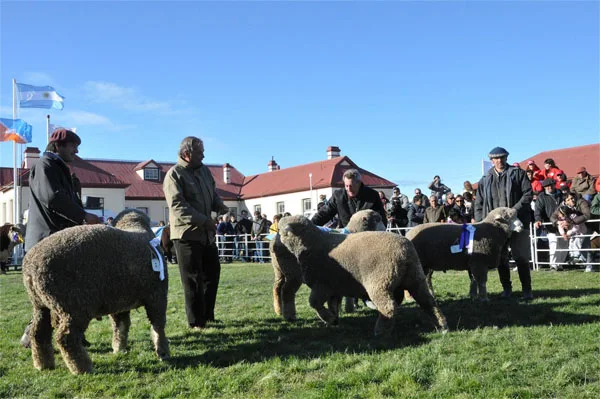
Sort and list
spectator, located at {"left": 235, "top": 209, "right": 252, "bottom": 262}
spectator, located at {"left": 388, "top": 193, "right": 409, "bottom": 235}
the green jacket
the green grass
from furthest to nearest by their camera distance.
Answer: spectator, located at {"left": 235, "top": 209, "right": 252, "bottom": 262} → spectator, located at {"left": 388, "top": 193, "right": 409, "bottom": 235} → the green jacket → the green grass

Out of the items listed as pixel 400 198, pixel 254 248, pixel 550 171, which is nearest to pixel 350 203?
pixel 550 171

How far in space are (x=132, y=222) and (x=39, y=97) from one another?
25290mm

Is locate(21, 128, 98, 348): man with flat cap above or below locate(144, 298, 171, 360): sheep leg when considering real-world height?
above

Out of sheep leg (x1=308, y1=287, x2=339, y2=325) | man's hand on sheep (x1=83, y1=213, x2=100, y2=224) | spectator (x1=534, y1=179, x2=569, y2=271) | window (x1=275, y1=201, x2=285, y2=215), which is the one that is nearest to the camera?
man's hand on sheep (x1=83, y1=213, x2=100, y2=224)

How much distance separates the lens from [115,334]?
561 centimetres

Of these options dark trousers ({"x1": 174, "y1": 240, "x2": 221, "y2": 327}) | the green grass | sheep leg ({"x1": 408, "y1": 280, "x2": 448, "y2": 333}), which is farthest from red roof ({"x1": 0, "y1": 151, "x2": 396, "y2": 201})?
sheep leg ({"x1": 408, "y1": 280, "x2": 448, "y2": 333})

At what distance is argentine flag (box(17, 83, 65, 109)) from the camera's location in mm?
27000

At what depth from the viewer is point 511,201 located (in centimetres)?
802

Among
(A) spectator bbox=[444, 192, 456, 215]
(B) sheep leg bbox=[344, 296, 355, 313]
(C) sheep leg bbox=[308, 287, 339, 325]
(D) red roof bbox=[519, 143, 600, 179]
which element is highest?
(D) red roof bbox=[519, 143, 600, 179]

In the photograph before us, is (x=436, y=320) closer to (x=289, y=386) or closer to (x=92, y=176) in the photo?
(x=289, y=386)

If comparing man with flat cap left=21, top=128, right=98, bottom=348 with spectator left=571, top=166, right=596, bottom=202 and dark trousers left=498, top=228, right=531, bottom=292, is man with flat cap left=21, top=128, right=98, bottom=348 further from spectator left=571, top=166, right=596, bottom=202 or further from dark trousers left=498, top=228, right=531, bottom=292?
spectator left=571, top=166, right=596, bottom=202

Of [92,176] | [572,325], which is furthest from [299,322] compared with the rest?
[92,176]

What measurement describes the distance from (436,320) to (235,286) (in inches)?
255

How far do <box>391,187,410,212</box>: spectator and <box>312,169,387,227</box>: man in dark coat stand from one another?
29.7ft
